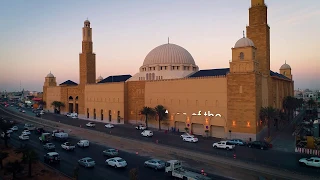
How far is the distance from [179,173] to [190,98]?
77.6 ft

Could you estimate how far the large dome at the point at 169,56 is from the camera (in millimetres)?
56625

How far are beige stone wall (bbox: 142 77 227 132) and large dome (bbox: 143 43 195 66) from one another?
26.9 feet

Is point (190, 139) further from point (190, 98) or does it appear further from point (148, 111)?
point (148, 111)

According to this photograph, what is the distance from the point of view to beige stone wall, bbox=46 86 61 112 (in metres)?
81.3

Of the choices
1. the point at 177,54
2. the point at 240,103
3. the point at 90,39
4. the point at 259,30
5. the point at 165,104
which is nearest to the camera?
the point at 240,103

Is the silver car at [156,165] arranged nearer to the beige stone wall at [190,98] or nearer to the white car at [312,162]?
the white car at [312,162]

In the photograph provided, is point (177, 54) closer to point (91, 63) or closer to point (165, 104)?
point (165, 104)

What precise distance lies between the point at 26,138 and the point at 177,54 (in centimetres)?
3330

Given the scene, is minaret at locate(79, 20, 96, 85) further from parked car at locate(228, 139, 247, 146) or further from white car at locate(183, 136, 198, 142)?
parked car at locate(228, 139, 247, 146)

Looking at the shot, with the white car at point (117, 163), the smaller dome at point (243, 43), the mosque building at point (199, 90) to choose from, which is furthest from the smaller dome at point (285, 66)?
the white car at point (117, 163)

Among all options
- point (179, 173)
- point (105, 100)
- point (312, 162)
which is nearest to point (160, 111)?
point (105, 100)

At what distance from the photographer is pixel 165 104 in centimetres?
4744

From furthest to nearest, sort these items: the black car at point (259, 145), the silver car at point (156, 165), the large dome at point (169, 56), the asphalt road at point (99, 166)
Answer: the large dome at point (169, 56) < the black car at point (259, 145) < the silver car at point (156, 165) < the asphalt road at point (99, 166)

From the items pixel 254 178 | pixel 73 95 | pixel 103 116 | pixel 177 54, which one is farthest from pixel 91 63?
pixel 254 178
